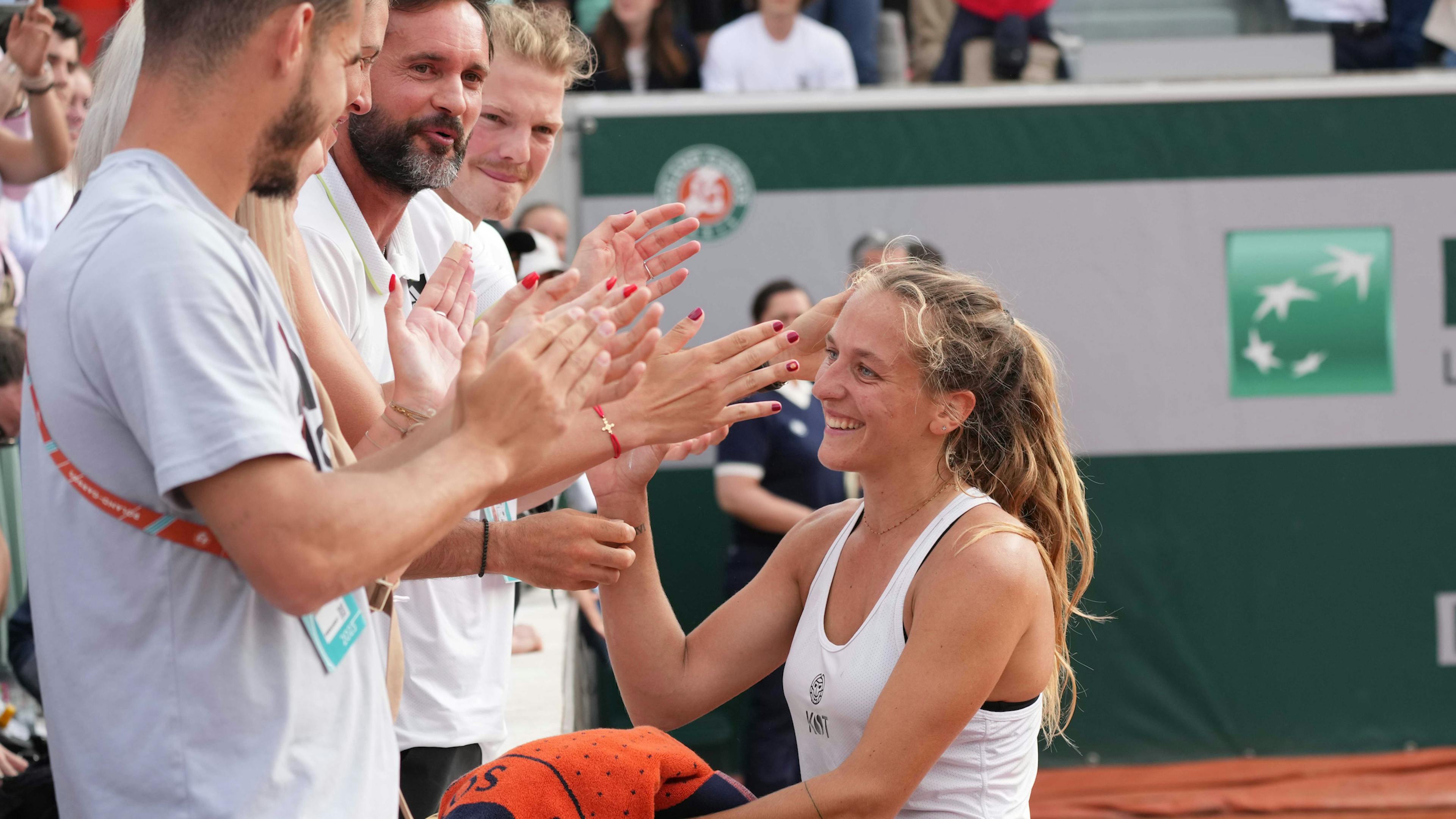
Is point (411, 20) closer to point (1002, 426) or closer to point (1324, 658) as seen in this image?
point (1002, 426)

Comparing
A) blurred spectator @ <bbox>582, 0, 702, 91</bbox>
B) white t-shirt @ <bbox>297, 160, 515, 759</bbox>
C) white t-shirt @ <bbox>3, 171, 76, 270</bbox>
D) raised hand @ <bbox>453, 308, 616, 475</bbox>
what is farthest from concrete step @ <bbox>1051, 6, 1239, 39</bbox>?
raised hand @ <bbox>453, 308, 616, 475</bbox>

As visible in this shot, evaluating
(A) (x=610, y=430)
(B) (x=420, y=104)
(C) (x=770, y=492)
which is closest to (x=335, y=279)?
(B) (x=420, y=104)

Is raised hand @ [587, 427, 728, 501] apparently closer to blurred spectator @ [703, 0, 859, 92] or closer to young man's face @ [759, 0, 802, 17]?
blurred spectator @ [703, 0, 859, 92]

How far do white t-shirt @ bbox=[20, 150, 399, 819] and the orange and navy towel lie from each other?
1.50ft

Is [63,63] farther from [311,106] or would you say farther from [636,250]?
[311,106]

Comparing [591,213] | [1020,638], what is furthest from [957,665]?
[591,213]

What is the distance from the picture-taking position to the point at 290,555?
1.08m

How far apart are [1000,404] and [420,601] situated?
0.99 meters

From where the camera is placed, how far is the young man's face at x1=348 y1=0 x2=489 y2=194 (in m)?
2.14

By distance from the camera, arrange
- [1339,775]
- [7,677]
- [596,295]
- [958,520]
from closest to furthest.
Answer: [596,295]
[958,520]
[7,677]
[1339,775]

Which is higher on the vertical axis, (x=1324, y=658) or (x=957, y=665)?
(x=957, y=665)

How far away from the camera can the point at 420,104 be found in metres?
2.19

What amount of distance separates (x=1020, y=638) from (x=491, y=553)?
771mm

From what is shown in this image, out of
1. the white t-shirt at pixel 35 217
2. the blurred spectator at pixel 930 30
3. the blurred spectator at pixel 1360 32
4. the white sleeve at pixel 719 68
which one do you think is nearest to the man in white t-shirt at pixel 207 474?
the white t-shirt at pixel 35 217
